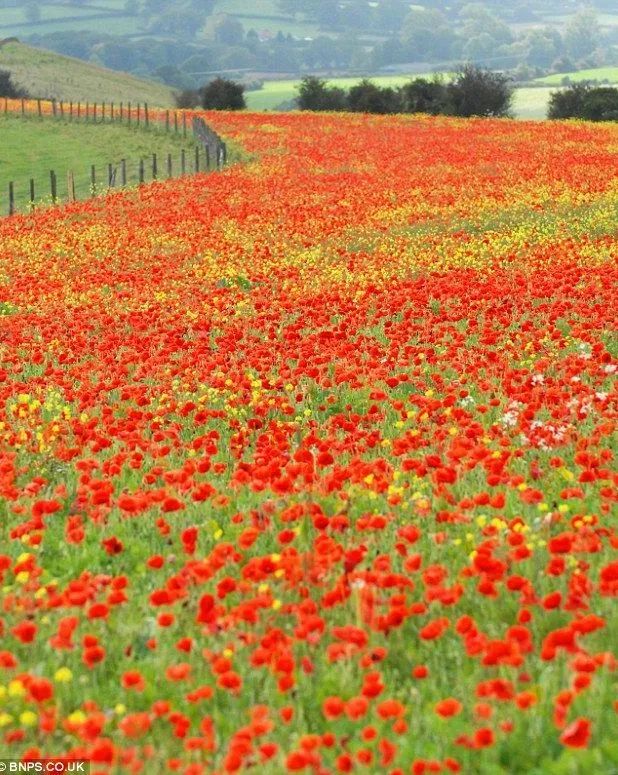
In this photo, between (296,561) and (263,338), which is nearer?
(296,561)

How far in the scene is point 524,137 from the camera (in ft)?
148

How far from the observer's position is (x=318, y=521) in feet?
19.6

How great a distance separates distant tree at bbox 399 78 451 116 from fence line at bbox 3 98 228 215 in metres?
14.8

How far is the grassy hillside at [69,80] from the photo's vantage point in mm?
100938

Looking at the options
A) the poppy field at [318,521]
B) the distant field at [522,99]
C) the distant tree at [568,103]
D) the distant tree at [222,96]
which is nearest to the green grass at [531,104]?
the distant field at [522,99]

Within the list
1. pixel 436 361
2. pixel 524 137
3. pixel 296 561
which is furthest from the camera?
pixel 524 137

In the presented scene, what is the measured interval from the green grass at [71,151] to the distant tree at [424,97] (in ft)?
66.4

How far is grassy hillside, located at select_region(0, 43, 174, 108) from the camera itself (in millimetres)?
100938

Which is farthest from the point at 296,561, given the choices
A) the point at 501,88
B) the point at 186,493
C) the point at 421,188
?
the point at 501,88

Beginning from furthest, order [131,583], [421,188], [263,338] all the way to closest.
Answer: [421,188]
[263,338]
[131,583]

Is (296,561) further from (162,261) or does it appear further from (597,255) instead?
(162,261)

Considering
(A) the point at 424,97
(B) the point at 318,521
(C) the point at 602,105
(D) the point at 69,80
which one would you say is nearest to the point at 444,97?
(A) the point at 424,97

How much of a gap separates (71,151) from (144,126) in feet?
26.4

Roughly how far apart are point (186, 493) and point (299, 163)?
31176mm
